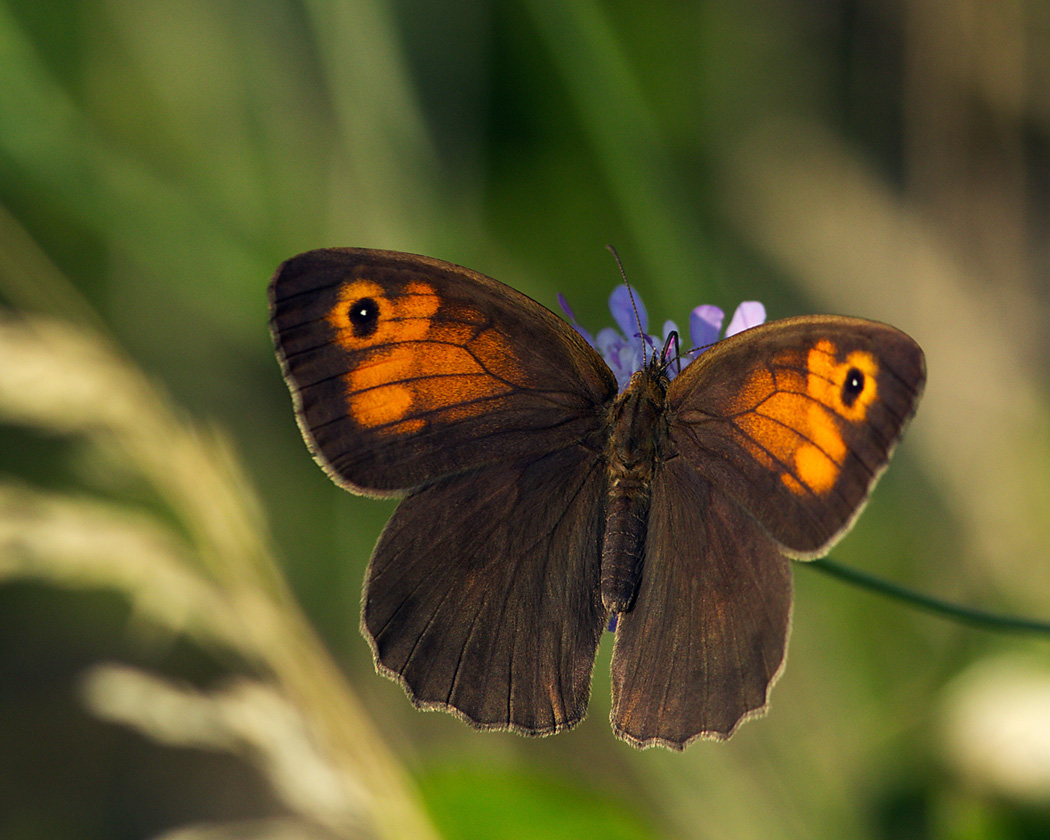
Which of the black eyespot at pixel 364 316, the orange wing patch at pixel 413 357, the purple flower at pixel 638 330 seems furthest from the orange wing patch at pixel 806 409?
the black eyespot at pixel 364 316

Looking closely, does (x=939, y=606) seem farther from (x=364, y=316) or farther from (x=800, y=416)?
(x=364, y=316)

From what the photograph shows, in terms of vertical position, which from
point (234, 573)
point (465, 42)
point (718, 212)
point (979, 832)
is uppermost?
point (465, 42)

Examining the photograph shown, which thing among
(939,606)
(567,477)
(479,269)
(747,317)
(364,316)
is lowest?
(939,606)

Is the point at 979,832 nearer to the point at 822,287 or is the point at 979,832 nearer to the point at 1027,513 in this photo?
the point at 1027,513

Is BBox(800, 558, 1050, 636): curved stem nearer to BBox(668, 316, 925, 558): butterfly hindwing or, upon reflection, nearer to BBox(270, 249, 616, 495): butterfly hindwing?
BBox(668, 316, 925, 558): butterfly hindwing

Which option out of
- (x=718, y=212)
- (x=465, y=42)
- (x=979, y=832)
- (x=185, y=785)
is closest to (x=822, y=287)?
(x=718, y=212)

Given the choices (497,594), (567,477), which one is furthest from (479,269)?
(497,594)
